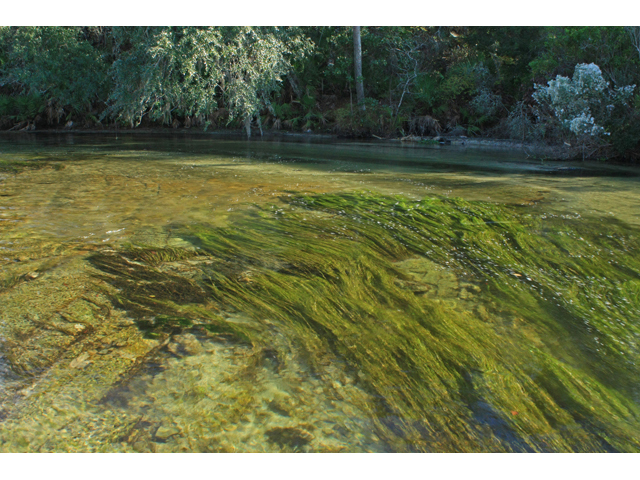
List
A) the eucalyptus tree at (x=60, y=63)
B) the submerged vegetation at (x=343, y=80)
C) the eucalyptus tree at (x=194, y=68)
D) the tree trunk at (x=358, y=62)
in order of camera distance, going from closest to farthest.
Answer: the submerged vegetation at (x=343, y=80) → the eucalyptus tree at (x=194, y=68) → the tree trunk at (x=358, y=62) → the eucalyptus tree at (x=60, y=63)

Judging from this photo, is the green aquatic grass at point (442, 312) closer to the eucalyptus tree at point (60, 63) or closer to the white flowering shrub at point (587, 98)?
the white flowering shrub at point (587, 98)

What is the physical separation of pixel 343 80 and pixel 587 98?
12547mm

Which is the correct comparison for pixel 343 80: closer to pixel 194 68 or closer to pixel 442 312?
pixel 194 68

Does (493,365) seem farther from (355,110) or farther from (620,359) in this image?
(355,110)

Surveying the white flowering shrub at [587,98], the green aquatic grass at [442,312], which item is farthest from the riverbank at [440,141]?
the green aquatic grass at [442,312]

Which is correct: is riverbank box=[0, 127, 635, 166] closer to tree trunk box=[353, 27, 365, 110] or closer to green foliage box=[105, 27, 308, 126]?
tree trunk box=[353, 27, 365, 110]

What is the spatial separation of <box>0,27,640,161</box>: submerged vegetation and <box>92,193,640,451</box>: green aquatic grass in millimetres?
7176

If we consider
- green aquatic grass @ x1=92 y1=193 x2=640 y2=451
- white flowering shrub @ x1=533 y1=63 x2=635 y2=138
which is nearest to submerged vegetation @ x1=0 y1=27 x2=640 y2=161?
white flowering shrub @ x1=533 y1=63 x2=635 y2=138

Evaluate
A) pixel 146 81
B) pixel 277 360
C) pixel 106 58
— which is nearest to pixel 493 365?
pixel 277 360

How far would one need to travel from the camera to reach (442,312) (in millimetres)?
2691

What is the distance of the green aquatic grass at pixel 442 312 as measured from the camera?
1812 millimetres

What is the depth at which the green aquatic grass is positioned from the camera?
1812mm

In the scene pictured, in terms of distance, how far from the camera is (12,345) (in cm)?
224

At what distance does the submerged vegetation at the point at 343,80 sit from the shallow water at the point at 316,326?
6146 mm
